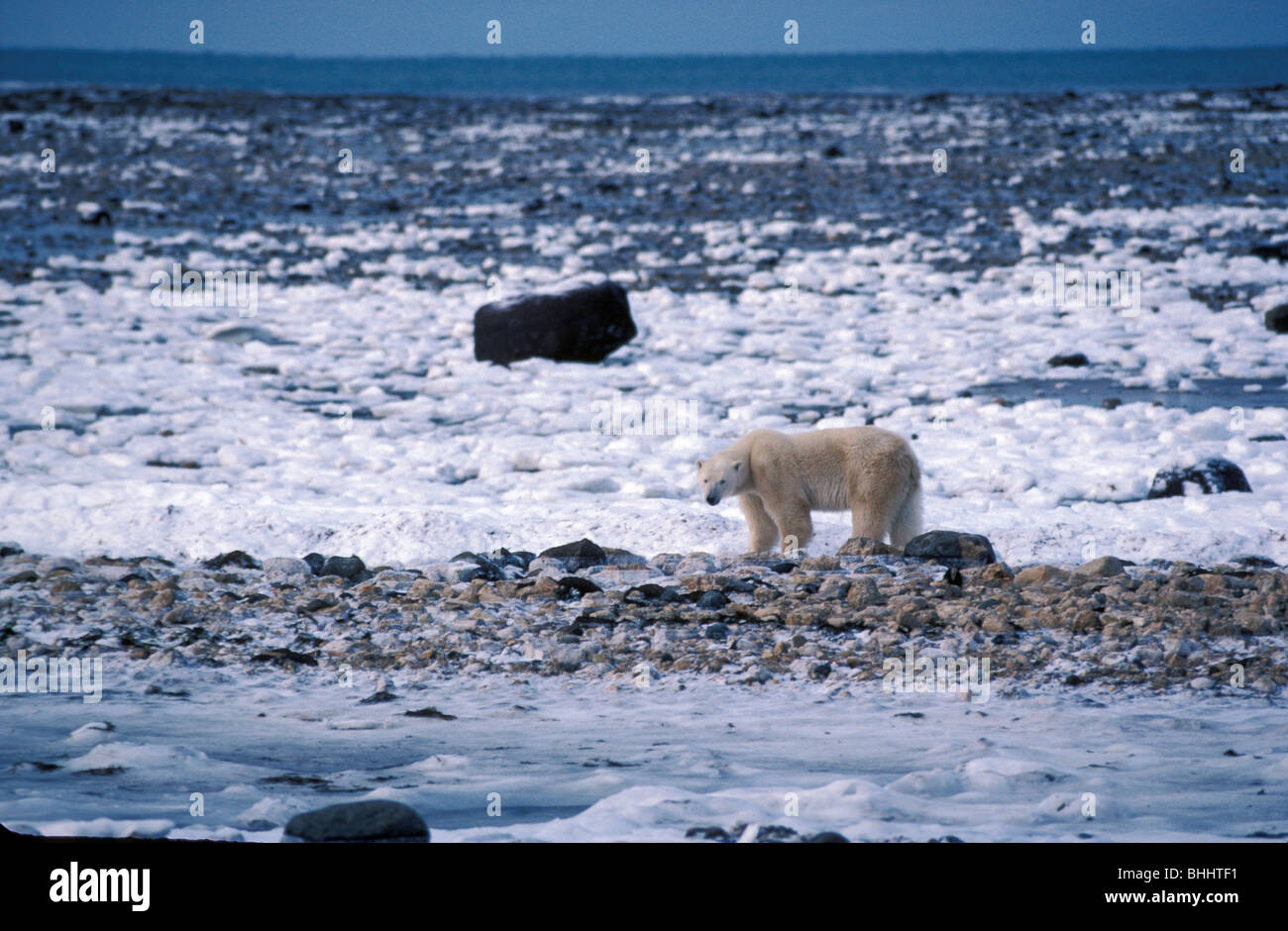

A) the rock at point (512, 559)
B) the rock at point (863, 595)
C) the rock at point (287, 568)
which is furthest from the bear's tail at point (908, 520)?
the rock at point (287, 568)

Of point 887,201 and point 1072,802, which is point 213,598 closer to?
point 1072,802

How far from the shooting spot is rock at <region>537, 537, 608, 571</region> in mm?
6102

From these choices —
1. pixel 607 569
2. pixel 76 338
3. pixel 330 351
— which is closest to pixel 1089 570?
pixel 607 569

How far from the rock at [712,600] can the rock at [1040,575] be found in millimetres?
1268

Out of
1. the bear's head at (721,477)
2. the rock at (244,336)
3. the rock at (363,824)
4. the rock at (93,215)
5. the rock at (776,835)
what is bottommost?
the rock at (776,835)

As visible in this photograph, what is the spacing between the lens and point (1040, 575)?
560cm

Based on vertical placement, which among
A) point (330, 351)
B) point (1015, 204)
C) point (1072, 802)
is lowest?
point (1072, 802)

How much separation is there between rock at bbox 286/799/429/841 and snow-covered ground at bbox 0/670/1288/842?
117 millimetres

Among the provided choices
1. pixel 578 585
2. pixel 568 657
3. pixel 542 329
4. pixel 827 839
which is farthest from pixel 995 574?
pixel 542 329

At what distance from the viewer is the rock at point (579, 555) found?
610 cm

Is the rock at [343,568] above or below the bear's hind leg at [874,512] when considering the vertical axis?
below

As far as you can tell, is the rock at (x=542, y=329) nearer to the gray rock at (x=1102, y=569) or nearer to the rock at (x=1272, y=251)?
the gray rock at (x=1102, y=569)

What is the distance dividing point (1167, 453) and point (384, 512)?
4.66m

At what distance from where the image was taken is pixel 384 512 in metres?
6.80
